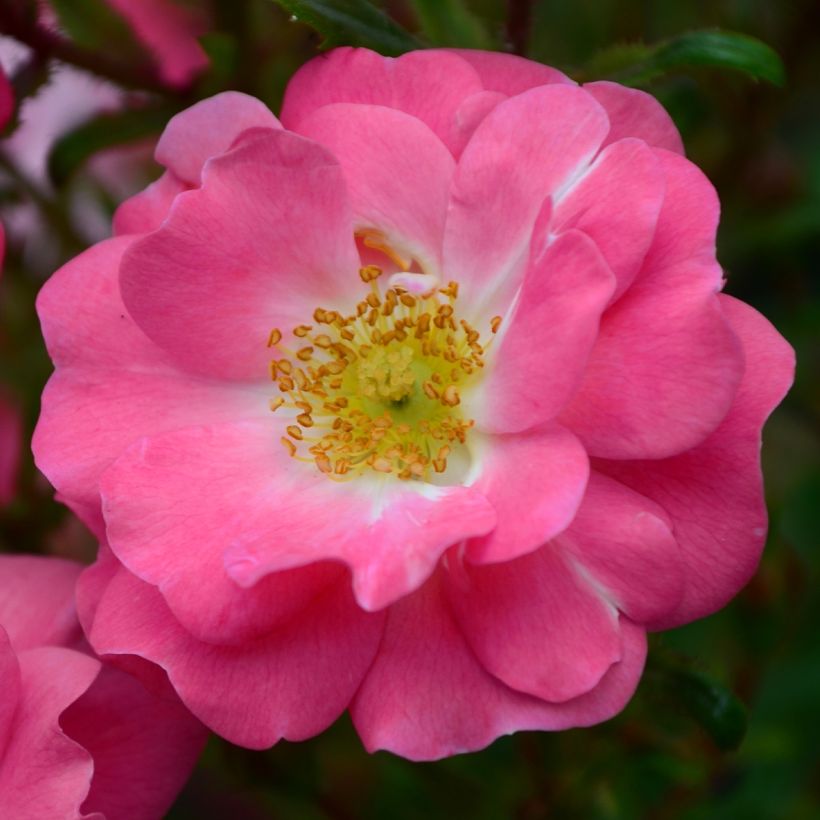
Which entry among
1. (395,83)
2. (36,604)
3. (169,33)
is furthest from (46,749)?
(169,33)

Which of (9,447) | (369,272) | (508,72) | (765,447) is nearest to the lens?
(508,72)

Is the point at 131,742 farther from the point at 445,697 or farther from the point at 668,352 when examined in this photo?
the point at 668,352

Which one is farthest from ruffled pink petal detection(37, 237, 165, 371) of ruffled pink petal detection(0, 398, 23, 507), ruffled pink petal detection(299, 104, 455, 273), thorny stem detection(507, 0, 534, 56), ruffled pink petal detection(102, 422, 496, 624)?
ruffled pink petal detection(0, 398, 23, 507)

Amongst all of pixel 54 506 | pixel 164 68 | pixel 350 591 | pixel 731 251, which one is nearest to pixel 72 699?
pixel 350 591

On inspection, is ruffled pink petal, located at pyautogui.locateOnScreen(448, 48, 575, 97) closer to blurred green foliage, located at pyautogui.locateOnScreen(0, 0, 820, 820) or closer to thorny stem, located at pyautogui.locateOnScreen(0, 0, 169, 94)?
blurred green foliage, located at pyautogui.locateOnScreen(0, 0, 820, 820)

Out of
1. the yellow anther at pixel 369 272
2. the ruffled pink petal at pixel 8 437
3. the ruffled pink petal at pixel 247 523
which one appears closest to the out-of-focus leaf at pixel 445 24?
the yellow anther at pixel 369 272

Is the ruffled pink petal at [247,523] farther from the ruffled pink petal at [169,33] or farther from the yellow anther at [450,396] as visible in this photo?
the ruffled pink petal at [169,33]

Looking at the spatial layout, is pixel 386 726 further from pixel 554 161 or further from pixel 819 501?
pixel 819 501
